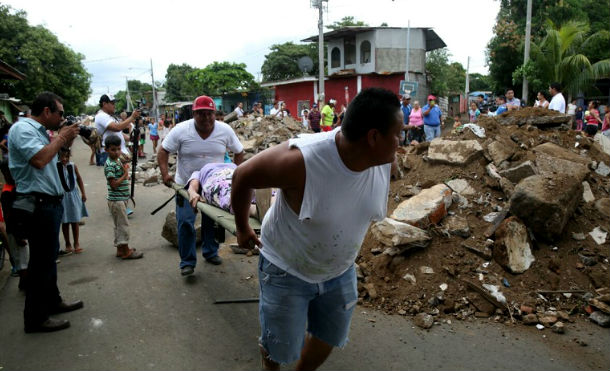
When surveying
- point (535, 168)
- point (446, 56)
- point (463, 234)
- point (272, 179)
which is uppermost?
point (446, 56)

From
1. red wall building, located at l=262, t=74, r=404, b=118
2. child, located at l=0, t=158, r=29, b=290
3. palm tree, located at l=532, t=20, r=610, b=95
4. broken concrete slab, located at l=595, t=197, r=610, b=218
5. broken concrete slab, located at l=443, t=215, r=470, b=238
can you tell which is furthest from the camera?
red wall building, located at l=262, t=74, r=404, b=118

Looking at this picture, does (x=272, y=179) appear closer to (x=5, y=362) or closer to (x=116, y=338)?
(x=116, y=338)

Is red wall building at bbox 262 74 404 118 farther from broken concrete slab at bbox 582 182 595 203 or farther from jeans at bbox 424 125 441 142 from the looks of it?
broken concrete slab at bbox 582 182 595 203

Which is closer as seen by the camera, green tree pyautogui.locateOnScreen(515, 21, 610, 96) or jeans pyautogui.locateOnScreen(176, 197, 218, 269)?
jeans pyautogui.locateOnScreen(176, 197, 218, 269)

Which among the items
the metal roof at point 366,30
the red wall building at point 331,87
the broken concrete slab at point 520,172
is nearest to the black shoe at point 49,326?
the broken concrete slab at point 520,172

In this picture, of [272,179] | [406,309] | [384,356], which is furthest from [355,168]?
[406,309]

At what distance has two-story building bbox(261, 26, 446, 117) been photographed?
26766 mm

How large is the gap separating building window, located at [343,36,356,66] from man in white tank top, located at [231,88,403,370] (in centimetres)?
2834

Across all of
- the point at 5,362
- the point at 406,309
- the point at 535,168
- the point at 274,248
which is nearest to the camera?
the point at 274,248

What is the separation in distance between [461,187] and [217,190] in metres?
3.01

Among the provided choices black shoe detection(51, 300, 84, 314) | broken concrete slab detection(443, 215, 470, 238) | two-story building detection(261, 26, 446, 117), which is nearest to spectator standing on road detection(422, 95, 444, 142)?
broken concrete slab detection(443, 215, 470, 238)

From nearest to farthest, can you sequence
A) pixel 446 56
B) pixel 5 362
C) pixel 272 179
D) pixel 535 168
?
pixel 272 179 < pixel 5 362 < pixel 535 168 < pixel 446 56

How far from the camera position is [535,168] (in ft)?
16.0

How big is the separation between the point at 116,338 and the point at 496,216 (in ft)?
12.4
